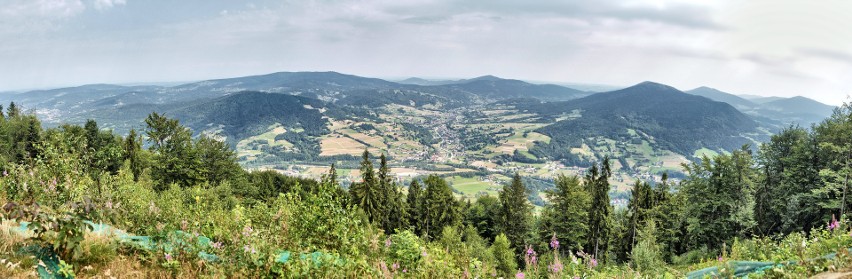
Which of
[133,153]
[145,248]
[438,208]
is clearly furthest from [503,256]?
[133,153]

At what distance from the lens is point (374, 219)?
32.7 meters

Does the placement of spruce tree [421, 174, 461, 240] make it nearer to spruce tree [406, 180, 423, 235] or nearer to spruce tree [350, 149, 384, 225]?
spruce tree [406, 180, 423, 235]

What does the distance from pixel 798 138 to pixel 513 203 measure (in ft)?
80.4

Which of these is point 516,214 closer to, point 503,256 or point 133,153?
point 503,256

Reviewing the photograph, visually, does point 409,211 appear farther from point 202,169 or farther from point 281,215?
point 281,215

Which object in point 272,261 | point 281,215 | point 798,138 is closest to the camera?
point 272,261

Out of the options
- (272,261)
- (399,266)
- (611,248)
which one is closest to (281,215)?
(272,261)

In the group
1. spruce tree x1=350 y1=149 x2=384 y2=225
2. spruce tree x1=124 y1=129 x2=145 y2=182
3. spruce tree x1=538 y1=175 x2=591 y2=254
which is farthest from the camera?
spruce tree x1=350 y1=149 x2=384 y2=225

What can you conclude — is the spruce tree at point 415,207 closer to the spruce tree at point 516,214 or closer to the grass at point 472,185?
the spruce tree at point 516,214

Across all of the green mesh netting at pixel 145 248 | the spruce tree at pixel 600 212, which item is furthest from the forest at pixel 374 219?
the spruce tree at pixel 600 212

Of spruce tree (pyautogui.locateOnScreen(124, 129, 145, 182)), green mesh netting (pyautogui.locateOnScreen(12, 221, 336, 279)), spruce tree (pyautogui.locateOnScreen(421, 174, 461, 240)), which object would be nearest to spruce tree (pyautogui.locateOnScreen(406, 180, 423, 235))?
spruce tree (pyautogui.locateOnScreen(421, 174, 461, 240))

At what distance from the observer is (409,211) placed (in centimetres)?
5028

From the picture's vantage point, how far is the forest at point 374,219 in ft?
15.2

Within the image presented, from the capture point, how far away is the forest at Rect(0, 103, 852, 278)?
183 inches
